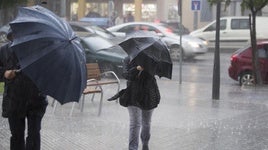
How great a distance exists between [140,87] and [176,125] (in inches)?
112

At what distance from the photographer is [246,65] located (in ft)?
58.4

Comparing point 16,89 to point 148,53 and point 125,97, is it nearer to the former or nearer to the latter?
point 125,97

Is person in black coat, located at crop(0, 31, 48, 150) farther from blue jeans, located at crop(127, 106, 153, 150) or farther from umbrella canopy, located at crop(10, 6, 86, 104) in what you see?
blue jeans, located at crop(127, 106, 153, 150)

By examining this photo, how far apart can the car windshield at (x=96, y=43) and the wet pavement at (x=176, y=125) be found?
4227 millimetres

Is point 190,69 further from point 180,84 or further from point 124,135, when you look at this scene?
point 124,135

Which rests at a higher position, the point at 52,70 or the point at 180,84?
the point at 52,70

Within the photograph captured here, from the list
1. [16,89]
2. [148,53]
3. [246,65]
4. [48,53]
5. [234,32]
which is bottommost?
[246,65]

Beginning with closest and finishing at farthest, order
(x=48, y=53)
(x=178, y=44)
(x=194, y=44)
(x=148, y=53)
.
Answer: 1. (x=48, y=53)
2. (x=148, y=53)
3. (x=178, y=44)
4. (x=194, y=44)

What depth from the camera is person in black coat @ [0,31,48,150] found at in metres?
6.13

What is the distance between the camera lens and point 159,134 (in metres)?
9.09

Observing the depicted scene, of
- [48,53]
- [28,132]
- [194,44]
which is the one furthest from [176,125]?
[194,44]

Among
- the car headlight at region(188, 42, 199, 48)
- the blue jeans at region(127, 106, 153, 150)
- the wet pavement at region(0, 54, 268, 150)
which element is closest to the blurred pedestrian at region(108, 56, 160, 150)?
the blue jeans at region(127, 106, 153, 150)

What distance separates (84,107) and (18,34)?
601 cm

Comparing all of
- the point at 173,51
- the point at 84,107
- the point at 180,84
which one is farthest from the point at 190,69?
the point at 84,107
